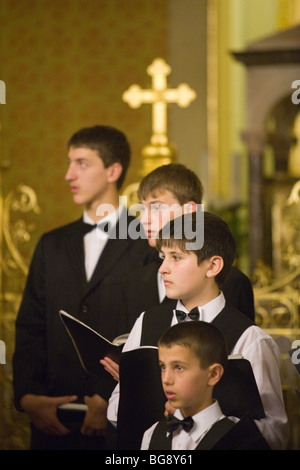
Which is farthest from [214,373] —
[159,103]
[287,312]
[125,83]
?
[125,83]

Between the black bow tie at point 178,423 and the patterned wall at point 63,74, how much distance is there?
8123 mm

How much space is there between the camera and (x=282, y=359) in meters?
4.37

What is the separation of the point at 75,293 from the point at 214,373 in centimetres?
100

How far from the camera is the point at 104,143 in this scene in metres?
2.82

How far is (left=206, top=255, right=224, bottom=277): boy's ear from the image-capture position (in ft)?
6.69

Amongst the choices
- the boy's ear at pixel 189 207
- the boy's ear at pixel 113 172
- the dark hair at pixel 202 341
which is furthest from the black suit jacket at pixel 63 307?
the dark hair at pixel 202 341

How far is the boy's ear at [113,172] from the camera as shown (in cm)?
279

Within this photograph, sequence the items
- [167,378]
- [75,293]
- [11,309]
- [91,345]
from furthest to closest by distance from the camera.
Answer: [11,309] → [75,293] → [91,345] → [167,378]

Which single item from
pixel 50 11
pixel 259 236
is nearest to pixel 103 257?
pixel 259 236

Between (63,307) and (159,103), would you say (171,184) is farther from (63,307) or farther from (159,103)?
(159,103)

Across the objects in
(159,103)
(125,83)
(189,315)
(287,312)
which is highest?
(125,83)

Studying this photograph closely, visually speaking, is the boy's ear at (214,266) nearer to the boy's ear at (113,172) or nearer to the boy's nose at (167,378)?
the boy's nose at (167,378)
